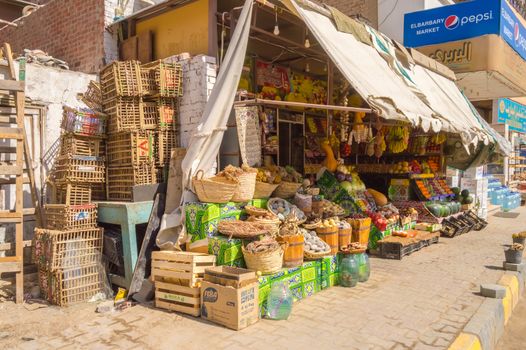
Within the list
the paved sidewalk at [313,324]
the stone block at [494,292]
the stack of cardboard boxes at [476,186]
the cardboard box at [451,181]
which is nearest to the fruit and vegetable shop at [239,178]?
the paved sidewalk at [313,324]

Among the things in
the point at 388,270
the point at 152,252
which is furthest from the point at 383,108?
the point at 152,252

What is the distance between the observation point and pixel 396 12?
13.4m

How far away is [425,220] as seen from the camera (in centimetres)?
1009

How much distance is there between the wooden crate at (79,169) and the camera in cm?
605

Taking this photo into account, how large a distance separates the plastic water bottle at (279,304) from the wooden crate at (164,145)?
2.75 m

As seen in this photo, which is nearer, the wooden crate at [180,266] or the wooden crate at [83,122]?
the wooden crate at [180,266]

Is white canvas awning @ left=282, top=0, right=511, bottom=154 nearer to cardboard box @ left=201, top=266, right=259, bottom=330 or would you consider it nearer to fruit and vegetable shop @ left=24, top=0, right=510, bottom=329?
fruit and vegetable shop @ left=24, top=0, right=510, bottom=329

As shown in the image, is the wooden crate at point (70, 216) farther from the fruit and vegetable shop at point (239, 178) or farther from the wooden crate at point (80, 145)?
the wooden crate at point (80, 145)

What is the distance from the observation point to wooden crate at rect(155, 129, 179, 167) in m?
6.39

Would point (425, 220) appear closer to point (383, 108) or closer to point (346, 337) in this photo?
point (383, 108)

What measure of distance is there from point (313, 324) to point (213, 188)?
6.79ft

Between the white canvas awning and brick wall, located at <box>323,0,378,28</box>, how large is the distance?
17.1 ft

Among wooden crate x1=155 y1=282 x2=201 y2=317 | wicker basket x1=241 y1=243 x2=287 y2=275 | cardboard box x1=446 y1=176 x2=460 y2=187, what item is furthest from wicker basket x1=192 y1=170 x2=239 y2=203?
cardboard box x1=446 y1=176 x2=460 y2=187

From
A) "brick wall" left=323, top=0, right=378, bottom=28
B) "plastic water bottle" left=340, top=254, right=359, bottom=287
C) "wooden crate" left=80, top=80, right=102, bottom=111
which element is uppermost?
"brick wall" left=323, top=0, right=378, bottom=28
